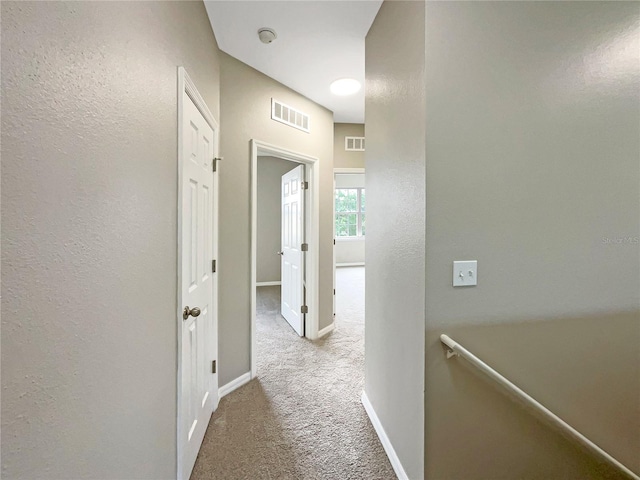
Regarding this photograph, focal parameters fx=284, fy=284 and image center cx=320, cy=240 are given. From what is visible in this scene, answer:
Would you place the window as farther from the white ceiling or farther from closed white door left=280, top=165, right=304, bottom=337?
the white ceiling

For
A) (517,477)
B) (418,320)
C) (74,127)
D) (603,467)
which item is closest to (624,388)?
(603,467)

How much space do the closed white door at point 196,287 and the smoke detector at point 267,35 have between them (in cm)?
78

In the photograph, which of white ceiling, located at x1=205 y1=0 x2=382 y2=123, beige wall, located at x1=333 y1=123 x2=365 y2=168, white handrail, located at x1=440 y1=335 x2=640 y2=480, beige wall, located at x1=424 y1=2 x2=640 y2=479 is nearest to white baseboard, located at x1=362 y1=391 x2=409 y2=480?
beige wall, located at x1=424 y1=2 x2=640 y2=479

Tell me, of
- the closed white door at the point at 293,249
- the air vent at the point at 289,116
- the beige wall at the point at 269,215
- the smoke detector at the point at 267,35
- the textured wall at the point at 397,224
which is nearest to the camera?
the textured wall at the point at 397,224

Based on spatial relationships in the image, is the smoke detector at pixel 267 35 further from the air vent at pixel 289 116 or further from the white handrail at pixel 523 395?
the white handrail at pixel 523 395

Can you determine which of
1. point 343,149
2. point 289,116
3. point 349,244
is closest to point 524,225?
point 289,116

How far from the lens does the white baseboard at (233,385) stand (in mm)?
2189

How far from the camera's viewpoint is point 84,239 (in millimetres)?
697

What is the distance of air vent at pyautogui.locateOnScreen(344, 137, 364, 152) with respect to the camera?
3.93 metres

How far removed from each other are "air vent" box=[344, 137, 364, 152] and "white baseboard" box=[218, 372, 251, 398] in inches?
119

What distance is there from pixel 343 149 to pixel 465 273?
9.83ft

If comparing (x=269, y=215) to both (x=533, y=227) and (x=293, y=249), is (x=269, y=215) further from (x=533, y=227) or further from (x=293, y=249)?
(x=533, y=227)

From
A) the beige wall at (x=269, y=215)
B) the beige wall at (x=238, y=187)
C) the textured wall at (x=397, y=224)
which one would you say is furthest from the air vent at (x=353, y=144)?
the beige wall at (x=269, y=215)

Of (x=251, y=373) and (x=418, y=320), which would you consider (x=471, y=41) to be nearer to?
(x=418, y=320)
